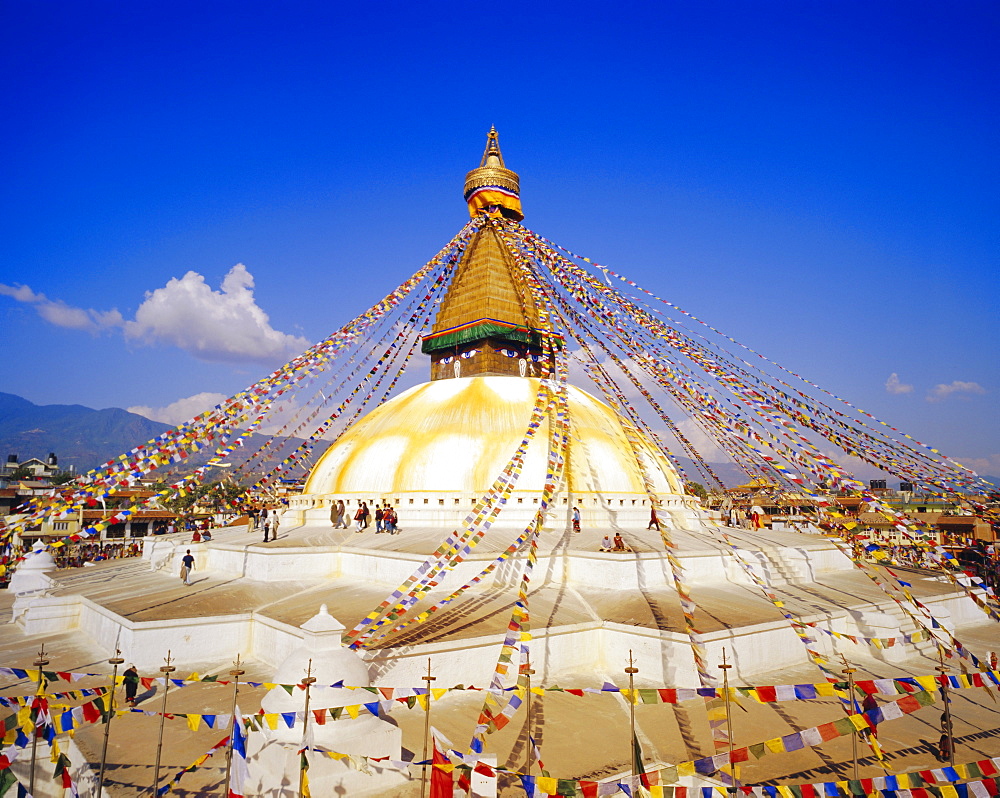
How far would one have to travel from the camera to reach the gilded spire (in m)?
19.9

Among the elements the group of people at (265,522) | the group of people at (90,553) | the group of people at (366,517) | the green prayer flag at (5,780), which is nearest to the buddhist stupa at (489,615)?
the group of people at (366,517)

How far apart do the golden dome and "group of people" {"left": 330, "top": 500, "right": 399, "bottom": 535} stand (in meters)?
0.47

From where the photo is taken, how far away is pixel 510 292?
717 inches

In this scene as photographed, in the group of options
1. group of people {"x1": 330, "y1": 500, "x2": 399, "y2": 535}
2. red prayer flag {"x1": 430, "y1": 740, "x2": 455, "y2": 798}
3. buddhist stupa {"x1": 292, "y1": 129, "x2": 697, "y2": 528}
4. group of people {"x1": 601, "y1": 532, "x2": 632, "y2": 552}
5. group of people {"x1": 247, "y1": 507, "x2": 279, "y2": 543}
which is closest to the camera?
red prayer flag {"x1": 430, "y1": 740, "x2": 455, "y2": 798}

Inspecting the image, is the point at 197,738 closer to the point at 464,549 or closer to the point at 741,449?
the point at 464,549

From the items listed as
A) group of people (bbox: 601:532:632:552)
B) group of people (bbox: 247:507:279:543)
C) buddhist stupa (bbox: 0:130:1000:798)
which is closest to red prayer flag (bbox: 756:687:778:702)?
buddhist stupa (bbox: 0:130:1000:798)

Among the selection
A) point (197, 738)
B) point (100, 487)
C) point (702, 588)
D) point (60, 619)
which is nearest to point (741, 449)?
point (702, 588)

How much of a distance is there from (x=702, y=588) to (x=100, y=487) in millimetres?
10483

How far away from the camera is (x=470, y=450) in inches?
568

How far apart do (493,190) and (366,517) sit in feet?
39.0

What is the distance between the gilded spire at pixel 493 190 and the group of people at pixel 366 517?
1060 cm

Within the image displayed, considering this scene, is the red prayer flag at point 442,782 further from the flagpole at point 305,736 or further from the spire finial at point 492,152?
the spire finial at point 492,152

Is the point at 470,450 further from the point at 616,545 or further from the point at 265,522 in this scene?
the point at 265,522

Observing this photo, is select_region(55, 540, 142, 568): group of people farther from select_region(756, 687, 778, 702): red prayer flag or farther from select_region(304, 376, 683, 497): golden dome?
select_region(756, 687, 778, 702): red prayer flag
